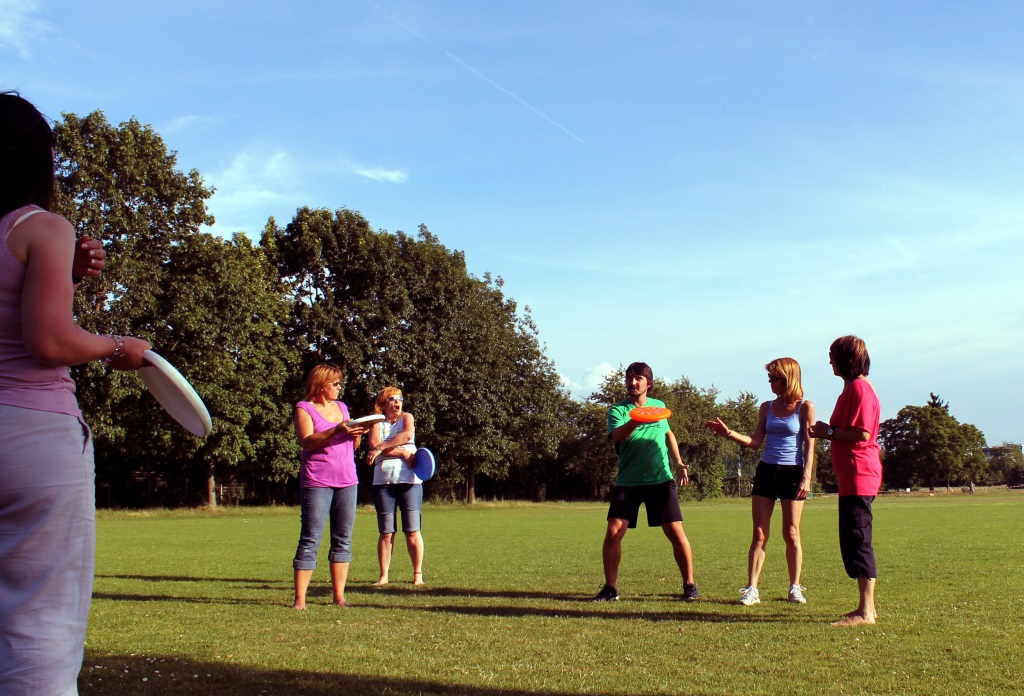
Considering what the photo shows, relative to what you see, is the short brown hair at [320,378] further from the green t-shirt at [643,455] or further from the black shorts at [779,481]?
the black shorts at [779,481]

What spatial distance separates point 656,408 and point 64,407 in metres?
6.49

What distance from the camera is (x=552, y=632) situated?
267 inches

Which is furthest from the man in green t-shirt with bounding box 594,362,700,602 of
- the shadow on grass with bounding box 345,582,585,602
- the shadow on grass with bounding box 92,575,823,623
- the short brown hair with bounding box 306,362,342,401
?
the short brown hair with bounding box 306,362,342,401

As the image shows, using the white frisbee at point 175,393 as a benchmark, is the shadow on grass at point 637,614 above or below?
below

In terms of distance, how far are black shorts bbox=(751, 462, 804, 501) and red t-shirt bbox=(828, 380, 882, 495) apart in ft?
4.10

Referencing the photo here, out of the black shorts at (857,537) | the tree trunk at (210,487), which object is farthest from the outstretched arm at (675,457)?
the tree trunk at (210,487)

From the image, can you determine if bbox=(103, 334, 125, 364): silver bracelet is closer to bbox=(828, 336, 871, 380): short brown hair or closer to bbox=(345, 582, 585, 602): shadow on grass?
bbox=(828, 336, 871, 380): short brown hair

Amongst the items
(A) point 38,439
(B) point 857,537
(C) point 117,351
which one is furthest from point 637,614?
(A) point 38,439

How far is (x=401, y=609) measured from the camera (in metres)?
8.16

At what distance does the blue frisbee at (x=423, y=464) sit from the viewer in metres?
10.0

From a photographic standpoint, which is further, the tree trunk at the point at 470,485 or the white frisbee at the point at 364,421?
the tree trunk at the point at 470,485

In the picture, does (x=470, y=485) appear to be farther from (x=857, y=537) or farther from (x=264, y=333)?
(x=857, y=537)

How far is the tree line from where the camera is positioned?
34562mm

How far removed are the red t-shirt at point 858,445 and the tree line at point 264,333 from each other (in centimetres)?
3034
